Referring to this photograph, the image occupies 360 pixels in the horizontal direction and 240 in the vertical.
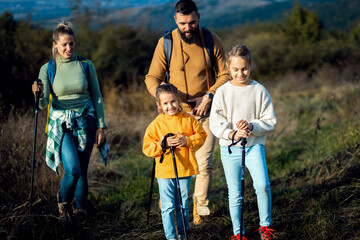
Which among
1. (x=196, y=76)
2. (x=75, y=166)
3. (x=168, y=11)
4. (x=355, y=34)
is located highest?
(x=168, y=11)

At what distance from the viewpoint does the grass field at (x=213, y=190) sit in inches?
160

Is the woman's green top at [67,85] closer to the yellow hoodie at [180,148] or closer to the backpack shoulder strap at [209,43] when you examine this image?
the yellow hoodie at [180,148]

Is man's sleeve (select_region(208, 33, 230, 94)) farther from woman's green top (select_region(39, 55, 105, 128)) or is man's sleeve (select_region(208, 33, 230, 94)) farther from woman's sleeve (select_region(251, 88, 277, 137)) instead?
woman's green top (select_region(39, 55, 105, 128))

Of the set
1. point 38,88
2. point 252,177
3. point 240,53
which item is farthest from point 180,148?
point 38,88

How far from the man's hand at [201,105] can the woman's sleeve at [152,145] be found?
2.44 ft

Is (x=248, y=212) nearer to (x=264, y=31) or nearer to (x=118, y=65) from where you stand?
(x=118, y=65)

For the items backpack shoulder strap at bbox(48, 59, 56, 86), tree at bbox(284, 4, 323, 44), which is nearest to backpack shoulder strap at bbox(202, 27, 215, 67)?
backpack shoulder strap at bbox(48, 59, 56, 86)

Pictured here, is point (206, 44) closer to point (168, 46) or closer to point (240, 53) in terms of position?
point (168, 46)

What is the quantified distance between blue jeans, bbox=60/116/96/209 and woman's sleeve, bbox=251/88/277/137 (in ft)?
5.84

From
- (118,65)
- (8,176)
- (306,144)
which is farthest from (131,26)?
(8,176)

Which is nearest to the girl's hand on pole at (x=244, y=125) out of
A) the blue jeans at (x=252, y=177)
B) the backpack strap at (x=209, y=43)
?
the blue jeans at (x=252, y=177)

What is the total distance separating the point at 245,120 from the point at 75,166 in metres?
1.79

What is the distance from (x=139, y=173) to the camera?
6.81 meters

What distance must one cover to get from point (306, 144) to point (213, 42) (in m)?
4.48
